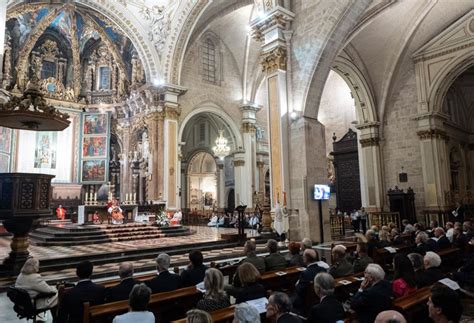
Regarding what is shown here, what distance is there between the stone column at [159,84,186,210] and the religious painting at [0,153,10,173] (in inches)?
319

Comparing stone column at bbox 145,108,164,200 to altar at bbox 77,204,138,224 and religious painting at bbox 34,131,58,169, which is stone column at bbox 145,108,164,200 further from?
religious painting at bbox 34,131,58,169

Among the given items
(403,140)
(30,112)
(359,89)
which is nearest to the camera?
(30,112)

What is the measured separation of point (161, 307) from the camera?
3234 mm

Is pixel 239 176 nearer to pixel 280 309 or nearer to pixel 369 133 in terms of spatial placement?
pixel 369 133

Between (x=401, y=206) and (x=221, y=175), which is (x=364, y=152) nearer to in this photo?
(x=401, y=206)

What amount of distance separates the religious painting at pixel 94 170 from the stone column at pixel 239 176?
764 cm

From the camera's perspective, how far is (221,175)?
75.4 ft

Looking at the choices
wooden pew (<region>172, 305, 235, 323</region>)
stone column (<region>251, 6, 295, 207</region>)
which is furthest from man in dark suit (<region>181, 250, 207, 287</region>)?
stone column (<region>251, 6, 295, 207</region>)

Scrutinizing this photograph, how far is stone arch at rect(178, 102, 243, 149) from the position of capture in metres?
18.8

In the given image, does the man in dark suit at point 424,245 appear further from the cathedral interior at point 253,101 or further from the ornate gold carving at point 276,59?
the ornate gold carving at point 276,59

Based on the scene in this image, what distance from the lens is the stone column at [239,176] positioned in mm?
20000

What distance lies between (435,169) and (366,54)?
244 inches

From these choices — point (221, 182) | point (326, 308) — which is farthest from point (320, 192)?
point (221, 182)

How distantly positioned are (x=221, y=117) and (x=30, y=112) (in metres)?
12.9
